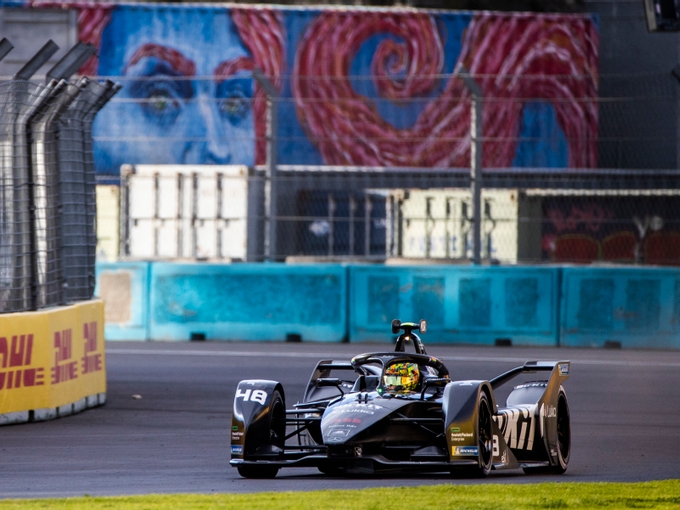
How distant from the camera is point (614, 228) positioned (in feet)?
69.7

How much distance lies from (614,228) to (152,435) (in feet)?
40.0

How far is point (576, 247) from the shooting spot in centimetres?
2416

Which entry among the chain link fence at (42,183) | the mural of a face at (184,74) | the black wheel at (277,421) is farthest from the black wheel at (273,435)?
the mural of a face at (184,74)

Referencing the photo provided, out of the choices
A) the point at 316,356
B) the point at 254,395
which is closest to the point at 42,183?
the point at 254,395

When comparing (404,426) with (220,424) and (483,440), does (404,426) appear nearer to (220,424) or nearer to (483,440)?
(483,440)

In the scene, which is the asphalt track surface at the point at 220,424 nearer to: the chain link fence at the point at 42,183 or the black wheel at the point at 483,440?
the black wheel at the point at 483,440

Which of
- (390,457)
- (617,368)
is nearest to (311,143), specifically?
(617,368)

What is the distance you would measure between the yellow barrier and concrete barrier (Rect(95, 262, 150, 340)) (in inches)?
273

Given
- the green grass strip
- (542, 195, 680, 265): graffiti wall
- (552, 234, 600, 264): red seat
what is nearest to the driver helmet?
the green grass strip

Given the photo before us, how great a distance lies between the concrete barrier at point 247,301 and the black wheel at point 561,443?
9898 millimetres

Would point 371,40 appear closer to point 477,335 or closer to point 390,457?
point 477,335

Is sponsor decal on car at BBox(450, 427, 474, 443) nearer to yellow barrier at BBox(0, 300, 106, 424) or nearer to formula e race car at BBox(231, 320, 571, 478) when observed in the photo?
formula e race car at BBox(231, 320, 571, 478)

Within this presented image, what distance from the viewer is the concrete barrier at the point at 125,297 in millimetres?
19656

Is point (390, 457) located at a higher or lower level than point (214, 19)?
lower
